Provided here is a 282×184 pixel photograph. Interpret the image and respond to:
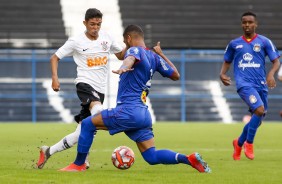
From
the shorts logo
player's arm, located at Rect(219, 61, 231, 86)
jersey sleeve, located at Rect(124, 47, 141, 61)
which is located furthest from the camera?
player's arm, located at Rect(219, 61, 231, 86)

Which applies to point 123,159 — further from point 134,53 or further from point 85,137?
point 134,53

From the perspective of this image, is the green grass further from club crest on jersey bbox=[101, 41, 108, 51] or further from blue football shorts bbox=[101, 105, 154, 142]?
club crest on jersey bbox=[101, 41, 108, 51]

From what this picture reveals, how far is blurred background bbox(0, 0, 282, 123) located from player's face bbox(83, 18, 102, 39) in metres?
18.8

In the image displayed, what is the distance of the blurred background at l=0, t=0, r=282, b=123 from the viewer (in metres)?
29.3

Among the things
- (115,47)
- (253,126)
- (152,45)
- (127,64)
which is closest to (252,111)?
(253,126)

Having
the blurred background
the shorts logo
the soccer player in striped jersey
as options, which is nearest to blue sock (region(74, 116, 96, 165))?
the soccer player in striped jersey

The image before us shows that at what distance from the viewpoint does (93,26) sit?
994cm

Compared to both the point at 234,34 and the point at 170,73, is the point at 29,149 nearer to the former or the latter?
the point at 170,73

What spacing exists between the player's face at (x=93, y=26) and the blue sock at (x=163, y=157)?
181cm

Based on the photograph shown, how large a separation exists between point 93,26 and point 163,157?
2.01 m

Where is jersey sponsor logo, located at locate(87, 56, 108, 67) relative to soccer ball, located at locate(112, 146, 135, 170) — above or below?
above

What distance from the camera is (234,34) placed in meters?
31.3

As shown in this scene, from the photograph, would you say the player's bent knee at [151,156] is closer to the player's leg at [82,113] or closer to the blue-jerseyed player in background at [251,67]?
the player's leg at [82,113]

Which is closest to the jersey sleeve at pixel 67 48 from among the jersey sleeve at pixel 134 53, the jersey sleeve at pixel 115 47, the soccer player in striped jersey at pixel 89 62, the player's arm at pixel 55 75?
the soccer player in striped jersey at pixel 89 62
